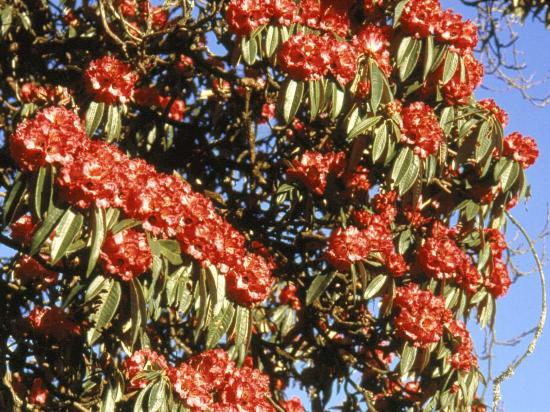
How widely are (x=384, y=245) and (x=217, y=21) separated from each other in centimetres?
113

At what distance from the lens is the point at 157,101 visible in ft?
12.0

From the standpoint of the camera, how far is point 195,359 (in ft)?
8.70

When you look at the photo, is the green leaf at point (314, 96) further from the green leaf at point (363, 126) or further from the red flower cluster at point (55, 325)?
the red flower cluster at point (55, 325)

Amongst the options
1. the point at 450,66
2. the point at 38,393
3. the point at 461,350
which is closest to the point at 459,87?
the point at 450,66

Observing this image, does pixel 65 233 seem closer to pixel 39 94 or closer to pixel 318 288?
pixel 318 288

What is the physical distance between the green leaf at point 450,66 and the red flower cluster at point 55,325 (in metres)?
1.52

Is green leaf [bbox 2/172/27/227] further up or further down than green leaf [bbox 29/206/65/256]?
further up

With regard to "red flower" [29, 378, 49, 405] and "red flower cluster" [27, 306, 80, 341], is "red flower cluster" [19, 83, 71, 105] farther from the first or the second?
"red flower" [29, 378, 49, 405]

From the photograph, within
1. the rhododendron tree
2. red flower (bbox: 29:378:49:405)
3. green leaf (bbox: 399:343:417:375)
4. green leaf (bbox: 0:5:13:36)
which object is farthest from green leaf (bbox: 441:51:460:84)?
red flower (bbox: 29:378:49:405)

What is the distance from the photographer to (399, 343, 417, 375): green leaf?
3.00m

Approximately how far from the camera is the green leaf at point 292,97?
112 inches

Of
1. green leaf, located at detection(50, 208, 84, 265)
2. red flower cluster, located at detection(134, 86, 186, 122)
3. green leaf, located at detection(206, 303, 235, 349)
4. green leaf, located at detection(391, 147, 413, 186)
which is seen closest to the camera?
green leaf, located at detection(50, 208, 84, 265)

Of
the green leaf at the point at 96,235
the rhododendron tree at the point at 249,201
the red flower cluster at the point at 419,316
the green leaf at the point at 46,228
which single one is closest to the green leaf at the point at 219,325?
the rhododendron tree at the point at 249,201

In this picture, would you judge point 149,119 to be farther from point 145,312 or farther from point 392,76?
point 145,312
